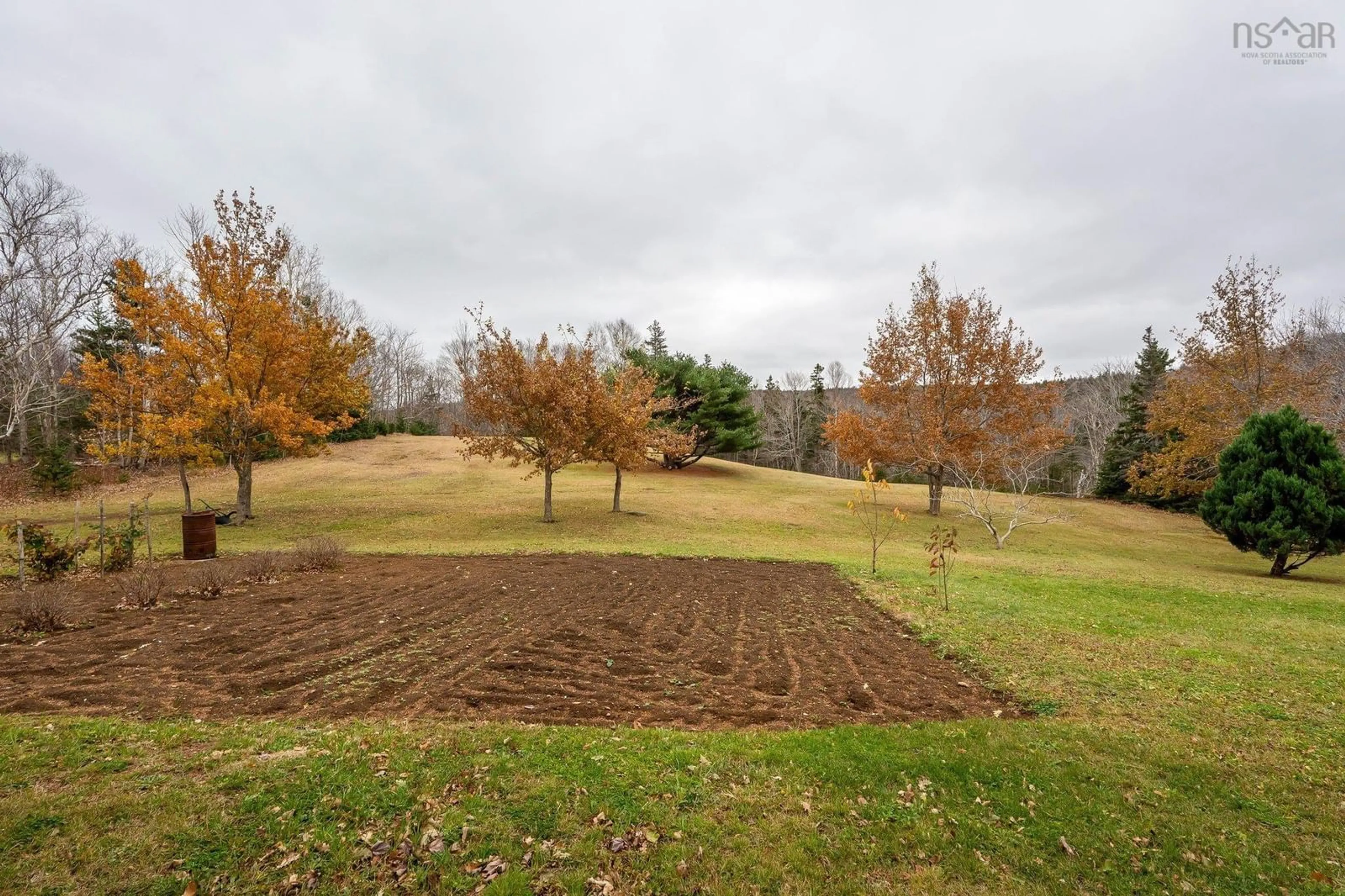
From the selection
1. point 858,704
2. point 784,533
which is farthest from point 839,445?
point 858,704

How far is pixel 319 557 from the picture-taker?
11102mm

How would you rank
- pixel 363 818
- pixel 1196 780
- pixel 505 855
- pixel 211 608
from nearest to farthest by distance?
pixel 505 855 < pixel 363 818 < pixel 1196 780 < pixel 211 608

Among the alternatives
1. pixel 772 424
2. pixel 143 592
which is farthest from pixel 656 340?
pixel 143 592

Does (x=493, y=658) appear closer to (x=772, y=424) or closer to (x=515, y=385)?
(x=515, y=385)

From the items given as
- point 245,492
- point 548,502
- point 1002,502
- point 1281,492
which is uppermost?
point 1281,492

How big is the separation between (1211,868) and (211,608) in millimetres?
11159

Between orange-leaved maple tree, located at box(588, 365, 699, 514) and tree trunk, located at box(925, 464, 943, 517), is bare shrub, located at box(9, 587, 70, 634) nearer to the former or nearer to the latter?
orange-leaved maple tree, located at box(588, 365, 699, 514)

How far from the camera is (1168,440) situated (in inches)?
936

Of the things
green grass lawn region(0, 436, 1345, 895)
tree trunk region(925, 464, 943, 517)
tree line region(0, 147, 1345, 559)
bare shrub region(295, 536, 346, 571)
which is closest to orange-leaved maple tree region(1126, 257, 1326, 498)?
tree line region(0, 147, 1345, 559)

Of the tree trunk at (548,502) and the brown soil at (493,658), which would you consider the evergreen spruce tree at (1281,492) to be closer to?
the brown soil at (493,658)

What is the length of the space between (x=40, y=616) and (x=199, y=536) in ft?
20.7

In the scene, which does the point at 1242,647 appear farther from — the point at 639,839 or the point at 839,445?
the point at 839,445

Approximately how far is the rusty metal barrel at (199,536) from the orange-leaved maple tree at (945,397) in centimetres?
2090

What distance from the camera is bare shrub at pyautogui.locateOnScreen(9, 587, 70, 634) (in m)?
6.75
